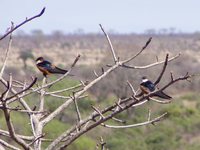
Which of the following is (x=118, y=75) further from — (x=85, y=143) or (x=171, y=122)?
(x=85, y=143)

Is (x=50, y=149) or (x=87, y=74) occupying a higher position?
(x=50, y=149)

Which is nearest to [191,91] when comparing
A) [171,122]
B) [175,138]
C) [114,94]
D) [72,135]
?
[114,94]

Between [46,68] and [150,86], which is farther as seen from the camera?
[46,68]

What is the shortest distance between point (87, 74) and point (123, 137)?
8.10m

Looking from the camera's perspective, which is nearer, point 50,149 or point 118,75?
point 50,149

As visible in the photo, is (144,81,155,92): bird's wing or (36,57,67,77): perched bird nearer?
(144,81,155,92): bird's wing

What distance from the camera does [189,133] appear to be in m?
21.1

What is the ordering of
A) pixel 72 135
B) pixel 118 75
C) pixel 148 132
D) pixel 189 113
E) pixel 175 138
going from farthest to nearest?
pixel 118 75
pixel 189 113
pixel 148 132
pixel 175 138
pixel 72 135

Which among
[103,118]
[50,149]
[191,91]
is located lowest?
[191,91]

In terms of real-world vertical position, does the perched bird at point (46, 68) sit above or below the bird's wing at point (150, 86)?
above

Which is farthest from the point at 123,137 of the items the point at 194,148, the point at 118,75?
the point at 118,75

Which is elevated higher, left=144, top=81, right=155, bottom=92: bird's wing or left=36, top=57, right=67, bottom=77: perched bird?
left=36, top=57, right=67, bottom=77: perched bird

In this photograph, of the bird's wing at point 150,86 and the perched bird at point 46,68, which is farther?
the perched bird at point 46,68

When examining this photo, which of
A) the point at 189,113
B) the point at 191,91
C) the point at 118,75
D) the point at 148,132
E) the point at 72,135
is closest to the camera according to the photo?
the point at 72,135
